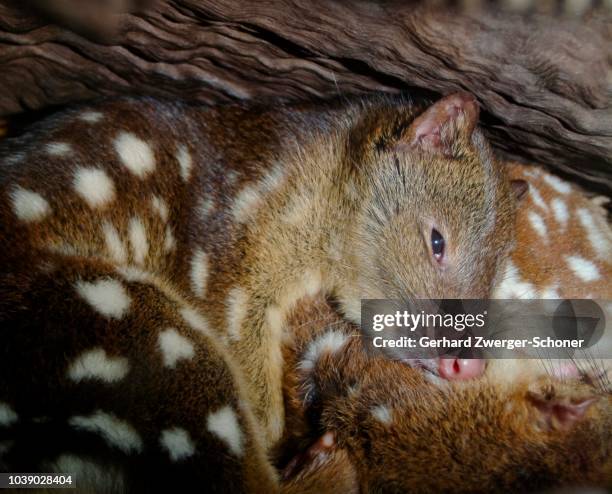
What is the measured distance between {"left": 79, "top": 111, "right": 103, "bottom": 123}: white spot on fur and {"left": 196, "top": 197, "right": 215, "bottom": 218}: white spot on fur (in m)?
0.31

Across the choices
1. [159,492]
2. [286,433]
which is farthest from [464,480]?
[159,492]

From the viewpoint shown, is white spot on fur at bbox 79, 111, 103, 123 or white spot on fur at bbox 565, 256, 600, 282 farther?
white spot on fur at bbox 565, 256, 600, 282

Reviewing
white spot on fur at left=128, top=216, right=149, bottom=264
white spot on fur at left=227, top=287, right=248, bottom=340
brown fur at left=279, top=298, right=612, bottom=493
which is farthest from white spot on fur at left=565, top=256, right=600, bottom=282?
white spot on fur at left=128, top=216, right=149, bottom=264

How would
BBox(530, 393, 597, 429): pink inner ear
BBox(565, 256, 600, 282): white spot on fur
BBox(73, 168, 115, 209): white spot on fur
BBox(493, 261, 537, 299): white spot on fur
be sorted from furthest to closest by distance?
BBox(565, 256, 600, 282): white spot on fur < BBox(493, 261, 537, 299): white spot on fur < BBox(73, 168, 115, 209): white spot on fur < BBox(530, 393, 597, 429): pink inner ear

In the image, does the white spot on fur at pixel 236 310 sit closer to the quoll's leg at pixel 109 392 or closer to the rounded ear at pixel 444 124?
the quoll's leg at pixel 109 392

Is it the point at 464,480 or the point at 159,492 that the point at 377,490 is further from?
the point at 159,492

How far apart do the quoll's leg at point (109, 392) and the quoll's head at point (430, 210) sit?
1.53 ft

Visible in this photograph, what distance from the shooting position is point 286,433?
1.62m

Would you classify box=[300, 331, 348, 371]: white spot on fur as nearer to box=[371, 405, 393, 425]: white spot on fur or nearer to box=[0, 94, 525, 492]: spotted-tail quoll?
box=[0, 94, 525, 492]: spotted-tail quoll

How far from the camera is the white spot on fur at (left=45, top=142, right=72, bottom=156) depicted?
1628 mm

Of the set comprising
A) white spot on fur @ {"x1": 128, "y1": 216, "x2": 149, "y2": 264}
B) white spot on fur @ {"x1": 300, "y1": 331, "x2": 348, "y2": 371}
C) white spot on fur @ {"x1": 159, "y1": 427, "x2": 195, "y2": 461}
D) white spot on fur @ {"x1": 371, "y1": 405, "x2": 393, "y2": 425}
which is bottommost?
white spot on fur @ {"x1": 159, "y1": 427, "x2": 195, "y2": 461}

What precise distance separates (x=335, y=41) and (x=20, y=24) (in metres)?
0.68

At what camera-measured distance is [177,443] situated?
4.36 ft

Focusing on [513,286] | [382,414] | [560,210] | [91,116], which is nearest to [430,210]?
[513,286]
